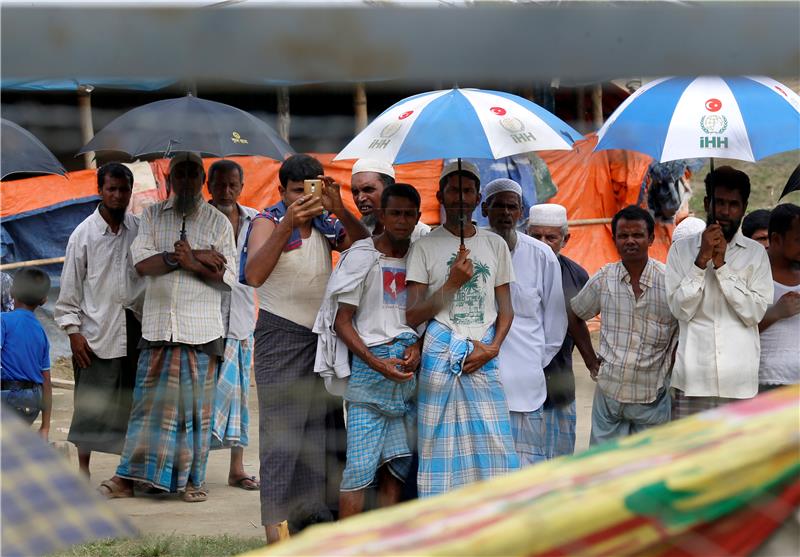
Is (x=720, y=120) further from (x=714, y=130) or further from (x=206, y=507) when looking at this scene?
(x=206, y=507)

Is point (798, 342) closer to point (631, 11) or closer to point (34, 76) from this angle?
point (631, 11)

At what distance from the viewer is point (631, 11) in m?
1.56

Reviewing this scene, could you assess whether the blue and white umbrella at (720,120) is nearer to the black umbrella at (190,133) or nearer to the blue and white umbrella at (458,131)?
the blue and white umbrella at (458,131)

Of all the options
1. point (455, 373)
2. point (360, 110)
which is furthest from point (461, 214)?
point (360, 110)

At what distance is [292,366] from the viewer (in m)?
4.31

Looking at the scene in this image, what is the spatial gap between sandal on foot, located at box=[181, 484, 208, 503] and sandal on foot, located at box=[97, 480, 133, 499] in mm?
252

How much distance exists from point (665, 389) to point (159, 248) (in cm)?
217

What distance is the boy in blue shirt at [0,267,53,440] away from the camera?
4.99m

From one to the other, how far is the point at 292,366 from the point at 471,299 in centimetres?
73

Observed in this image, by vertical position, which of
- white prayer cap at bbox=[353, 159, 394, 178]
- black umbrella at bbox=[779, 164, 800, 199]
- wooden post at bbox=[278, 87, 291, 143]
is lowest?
black umbrella at bbox=[779, 164, 800, 199]

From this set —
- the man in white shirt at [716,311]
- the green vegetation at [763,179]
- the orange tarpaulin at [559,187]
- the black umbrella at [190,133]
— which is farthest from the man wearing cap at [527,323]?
the green vegetation at [763,179]

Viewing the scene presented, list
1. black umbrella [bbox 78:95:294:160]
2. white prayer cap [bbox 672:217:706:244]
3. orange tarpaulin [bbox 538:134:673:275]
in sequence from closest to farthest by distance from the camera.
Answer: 1. black umbrella [bbox 78:95:294:160]
2. white prayer cap [bbox 672:217:706:244]
3. orange tarpaulin [bbox 538:134:673:275]

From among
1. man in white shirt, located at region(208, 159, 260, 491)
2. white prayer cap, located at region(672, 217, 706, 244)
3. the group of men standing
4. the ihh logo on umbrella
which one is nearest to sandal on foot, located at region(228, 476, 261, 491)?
man in white shirt, located at region(208, 159, 260, 491)

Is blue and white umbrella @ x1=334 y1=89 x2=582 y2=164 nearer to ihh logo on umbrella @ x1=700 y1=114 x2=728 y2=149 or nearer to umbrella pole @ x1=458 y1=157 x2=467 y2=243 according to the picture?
umbrella pole @ x1=458 y1=157 x2=467 y2=243
